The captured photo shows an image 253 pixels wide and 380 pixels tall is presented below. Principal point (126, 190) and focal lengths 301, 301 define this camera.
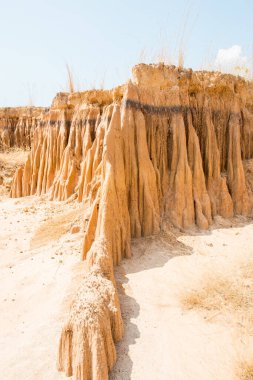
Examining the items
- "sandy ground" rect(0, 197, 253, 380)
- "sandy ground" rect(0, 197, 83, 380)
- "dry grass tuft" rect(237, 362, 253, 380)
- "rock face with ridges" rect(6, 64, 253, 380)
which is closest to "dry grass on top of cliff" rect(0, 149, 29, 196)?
"sandy ground" rect(0, 197, 83, 380)

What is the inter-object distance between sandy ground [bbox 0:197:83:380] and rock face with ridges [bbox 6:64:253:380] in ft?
1.93

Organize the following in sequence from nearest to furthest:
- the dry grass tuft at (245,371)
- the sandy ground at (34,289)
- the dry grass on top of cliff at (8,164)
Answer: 1. the dry grass tuft at (245,371)
2. the sandy ground at (34,289)
3. the dry grass on top of cliff at (8,164)

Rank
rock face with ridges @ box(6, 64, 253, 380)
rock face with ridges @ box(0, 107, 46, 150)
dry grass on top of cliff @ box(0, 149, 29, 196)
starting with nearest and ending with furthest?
rock face with ridges @ box(6, 64, 253, 380), dry grass on top of cliff @ box(0, 149, 29, 196), rock face with ridges @ box(0, 107, 46, 150)

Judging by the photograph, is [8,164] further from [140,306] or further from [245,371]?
[245,371]

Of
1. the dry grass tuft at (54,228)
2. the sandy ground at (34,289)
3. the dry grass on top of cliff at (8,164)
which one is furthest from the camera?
the dry grass on top of cliff at (8,164)

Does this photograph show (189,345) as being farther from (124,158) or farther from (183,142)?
(183,142)

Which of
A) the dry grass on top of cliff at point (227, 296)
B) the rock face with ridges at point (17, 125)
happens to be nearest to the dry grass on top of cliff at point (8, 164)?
the rock face with ridges at point (17, 125)

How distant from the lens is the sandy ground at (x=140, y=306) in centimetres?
436

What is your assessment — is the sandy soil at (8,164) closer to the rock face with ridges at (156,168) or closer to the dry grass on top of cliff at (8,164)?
the dry grass on top of cliff at (8,164)

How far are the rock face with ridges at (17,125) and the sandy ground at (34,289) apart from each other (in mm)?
15168

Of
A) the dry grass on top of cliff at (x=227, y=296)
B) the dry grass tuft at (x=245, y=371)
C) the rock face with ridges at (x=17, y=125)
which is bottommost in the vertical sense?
the dry grass tuft at (x=245, y=371)

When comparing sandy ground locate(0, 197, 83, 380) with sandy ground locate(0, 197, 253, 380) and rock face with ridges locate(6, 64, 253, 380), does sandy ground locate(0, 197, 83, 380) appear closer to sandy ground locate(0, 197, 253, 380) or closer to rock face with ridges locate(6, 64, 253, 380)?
sandy ground locate(0, 197, 253, 380)

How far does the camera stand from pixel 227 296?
581 cm

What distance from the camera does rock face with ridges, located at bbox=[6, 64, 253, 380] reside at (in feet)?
18.7
